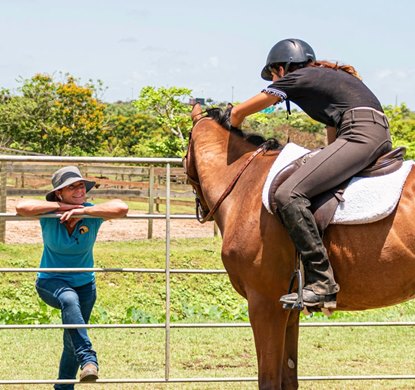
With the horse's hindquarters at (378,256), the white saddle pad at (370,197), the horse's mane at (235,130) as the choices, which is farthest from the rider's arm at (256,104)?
the horse's hindquarters at (378,256)

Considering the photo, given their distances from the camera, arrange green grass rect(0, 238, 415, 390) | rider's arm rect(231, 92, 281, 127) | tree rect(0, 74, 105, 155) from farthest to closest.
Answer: tree rect(0, 74, 105, 155) < green grass rect(0, 238, 415, 390) < rider's arm rect(231, 92, 281, 127)

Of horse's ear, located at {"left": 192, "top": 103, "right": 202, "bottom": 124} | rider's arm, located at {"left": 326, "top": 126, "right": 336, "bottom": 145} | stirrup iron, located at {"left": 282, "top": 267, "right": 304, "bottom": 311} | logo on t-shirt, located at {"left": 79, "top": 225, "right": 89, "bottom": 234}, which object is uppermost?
horse's ear, located at {"left": 192, "top": 103, "right": 202, "bottom": 124}

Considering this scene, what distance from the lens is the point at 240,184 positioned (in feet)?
17.3

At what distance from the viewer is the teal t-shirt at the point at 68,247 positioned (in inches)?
242

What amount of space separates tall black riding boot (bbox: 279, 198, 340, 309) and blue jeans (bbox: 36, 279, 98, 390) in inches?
73.2

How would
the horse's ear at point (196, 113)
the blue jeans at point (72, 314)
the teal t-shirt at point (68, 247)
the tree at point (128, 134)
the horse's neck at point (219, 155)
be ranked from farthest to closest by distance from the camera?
the tree at point (128, 134) → the teal t-shirt at point (68, 247) → the blue jeans at point (72, 314) → the horse's ear at point (196, 113) → the horse's neck at point (219, 155)

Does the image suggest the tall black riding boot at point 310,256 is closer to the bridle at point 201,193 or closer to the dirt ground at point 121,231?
the bridle at point 201,193

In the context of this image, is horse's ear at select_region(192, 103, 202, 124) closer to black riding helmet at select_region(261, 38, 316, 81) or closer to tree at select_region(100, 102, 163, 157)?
black riding helmet at select_region(261, 38, 316, 81)

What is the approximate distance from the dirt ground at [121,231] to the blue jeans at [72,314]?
35.4ft

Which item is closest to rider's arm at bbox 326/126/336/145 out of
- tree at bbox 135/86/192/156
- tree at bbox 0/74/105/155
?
tree at bbox 135/86/192/156

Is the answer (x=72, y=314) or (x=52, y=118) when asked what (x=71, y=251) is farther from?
(x=52, y=118)

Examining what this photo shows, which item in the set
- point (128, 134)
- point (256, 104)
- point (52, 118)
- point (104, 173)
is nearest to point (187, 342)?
point (256, 104)

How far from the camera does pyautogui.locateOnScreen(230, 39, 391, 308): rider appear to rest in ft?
15.6

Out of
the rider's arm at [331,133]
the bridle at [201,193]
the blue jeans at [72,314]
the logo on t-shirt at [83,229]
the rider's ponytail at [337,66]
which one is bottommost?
the blue jeans at [72,314]
